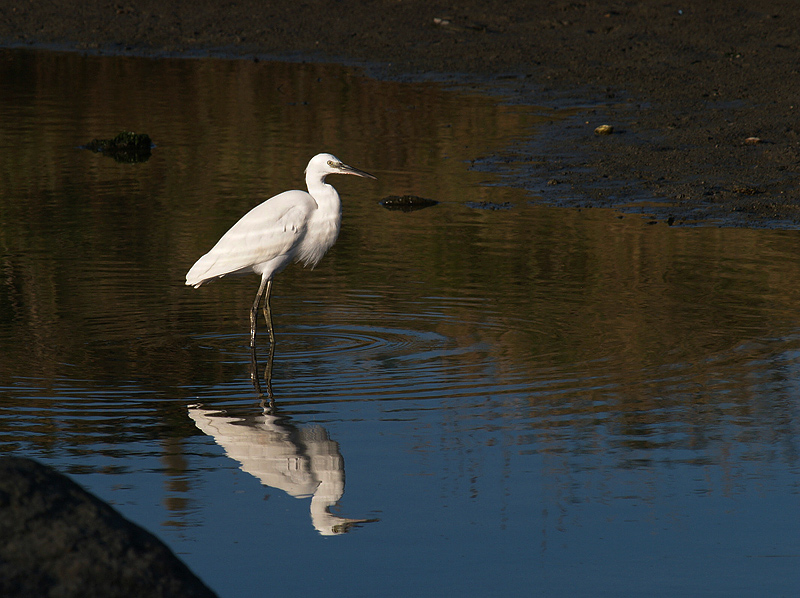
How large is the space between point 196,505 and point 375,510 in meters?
0.71

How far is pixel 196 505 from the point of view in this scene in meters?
4.70

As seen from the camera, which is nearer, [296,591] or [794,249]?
[296,591]

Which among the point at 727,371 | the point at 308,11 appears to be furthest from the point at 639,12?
the point at 727,371

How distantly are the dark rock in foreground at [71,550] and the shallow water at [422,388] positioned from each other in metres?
1.00

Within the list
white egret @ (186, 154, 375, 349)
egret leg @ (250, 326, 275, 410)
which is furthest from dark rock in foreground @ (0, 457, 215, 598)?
white egret @ (186, 154, 375, 349)

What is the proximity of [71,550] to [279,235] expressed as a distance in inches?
199

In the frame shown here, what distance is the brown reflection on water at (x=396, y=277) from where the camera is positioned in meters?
6.59

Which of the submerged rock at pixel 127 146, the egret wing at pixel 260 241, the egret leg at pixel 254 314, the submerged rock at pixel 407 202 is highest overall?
the submerged rock at pixel 127 146

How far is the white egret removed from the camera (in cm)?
787

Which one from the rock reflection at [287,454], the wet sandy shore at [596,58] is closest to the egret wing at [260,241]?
the rock reflection at [287,454]

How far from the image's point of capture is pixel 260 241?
789 centimetres

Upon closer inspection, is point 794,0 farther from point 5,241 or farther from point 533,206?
point 5,241

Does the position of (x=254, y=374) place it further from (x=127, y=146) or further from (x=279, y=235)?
(x=127, y=146)

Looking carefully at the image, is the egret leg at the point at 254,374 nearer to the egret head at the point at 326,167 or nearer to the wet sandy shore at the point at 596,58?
the egret head at the point at 326,167
